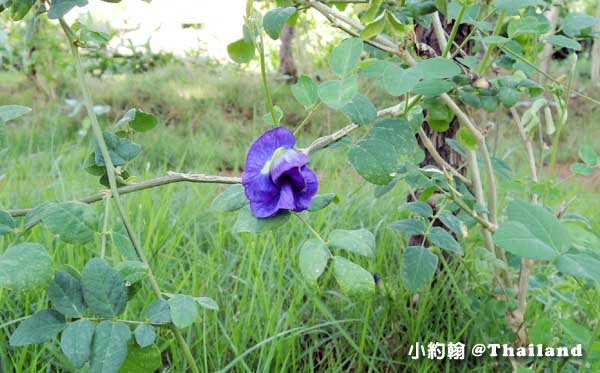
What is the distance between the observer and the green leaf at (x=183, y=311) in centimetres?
54

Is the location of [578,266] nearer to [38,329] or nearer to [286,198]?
[286,198]

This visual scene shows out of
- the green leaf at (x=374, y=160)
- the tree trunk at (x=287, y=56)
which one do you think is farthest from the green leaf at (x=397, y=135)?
the tree trunk at (x=287, y=56)

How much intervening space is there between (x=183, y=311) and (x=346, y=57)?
0.28m

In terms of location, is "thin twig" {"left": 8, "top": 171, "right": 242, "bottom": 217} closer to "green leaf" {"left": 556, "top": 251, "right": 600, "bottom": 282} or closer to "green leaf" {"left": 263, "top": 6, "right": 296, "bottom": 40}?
"green leaf" {"left": 263, "top": 6, "right": 296, "bottom": 40}

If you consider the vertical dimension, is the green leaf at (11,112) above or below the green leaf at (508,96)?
above

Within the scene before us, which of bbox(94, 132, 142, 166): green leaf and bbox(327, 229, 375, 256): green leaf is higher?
bbox(94, 132, 142, 166): green leaf

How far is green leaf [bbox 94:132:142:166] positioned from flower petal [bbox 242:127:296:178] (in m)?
0.17

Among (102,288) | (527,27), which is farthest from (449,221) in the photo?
(102,288)

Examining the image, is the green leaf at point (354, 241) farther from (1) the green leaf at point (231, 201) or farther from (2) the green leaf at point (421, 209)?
(2) the green leaf at point (421, 209)

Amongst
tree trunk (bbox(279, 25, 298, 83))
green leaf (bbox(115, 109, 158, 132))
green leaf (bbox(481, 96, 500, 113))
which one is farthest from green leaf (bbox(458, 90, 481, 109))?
tree trunk (bbox(279, 25, 298, 83))

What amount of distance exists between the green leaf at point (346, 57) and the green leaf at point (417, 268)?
0.35m

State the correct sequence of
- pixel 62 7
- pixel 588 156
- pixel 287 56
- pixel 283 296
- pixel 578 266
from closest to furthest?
pixel 578 266 → pixel 62 7 → pixel 588 156 → pixel 283 296 → pixel 287 56

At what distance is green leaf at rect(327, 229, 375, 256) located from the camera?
54cm

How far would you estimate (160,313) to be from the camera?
0.58m
